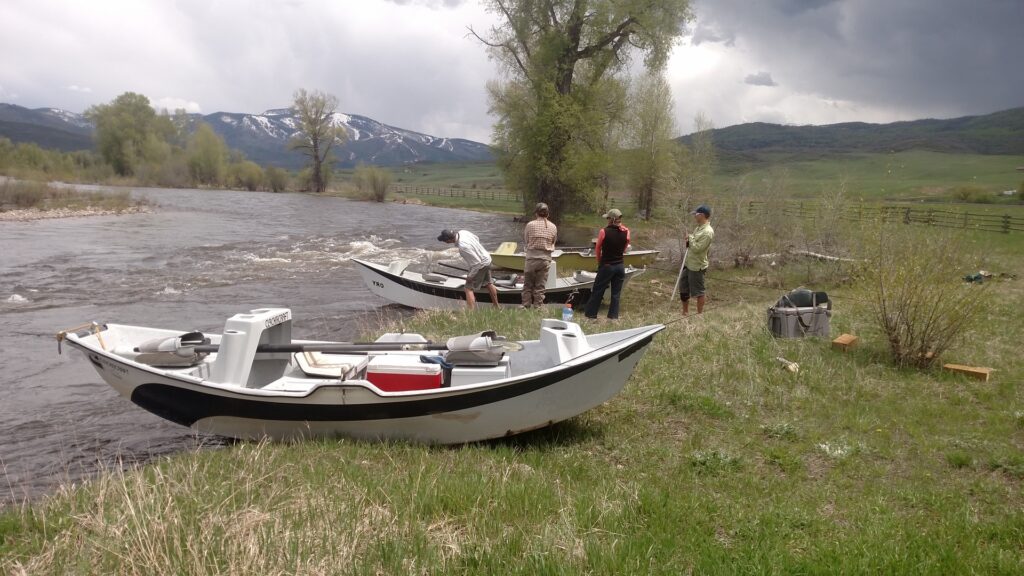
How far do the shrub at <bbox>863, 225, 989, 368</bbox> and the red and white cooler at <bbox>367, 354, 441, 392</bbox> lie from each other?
626 cm

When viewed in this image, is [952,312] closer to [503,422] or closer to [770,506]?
[770,506]

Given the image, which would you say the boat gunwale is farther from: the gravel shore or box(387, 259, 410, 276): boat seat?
the gravel shore

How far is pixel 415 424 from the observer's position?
19.7 ft

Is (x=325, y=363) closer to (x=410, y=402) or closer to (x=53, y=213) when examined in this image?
(x=410, y=402)

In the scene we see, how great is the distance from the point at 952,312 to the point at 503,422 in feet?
20.2

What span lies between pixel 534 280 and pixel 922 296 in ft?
23.1

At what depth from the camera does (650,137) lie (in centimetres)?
3903

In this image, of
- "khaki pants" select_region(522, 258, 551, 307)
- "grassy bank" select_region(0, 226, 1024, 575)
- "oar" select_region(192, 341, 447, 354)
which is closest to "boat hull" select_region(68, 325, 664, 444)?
"grassy bank" select_region(0, 226, 1024, 575)

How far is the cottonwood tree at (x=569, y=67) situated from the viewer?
31.1m

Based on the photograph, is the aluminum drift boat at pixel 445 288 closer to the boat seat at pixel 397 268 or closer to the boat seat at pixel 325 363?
the boat seat at pixel 397 268

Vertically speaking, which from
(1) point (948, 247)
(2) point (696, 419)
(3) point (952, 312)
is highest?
(1) point (948, 247)

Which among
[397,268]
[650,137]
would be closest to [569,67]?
[650,137]

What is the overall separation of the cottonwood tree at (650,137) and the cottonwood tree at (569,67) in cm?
424

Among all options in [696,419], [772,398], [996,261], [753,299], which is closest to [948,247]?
[772,398]
